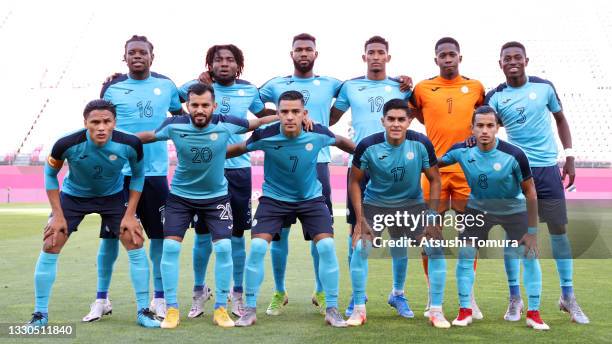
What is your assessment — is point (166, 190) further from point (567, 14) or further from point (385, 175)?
point (567, 14)

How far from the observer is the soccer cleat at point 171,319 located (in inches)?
225

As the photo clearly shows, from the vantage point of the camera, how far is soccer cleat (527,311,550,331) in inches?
224

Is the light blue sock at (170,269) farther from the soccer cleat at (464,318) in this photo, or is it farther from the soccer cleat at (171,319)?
the soccer cleat at (464,318)

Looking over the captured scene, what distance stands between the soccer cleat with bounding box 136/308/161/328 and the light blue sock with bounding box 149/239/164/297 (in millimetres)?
649

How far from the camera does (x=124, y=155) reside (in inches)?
233

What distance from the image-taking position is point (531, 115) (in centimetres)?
650

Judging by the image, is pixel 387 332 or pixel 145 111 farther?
pixel 145 111

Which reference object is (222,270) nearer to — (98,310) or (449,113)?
(98,310)

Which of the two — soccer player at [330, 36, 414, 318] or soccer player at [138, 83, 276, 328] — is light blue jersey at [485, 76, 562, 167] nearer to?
soccer player at [330, 36, 414, 318]

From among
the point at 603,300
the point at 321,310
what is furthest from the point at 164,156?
the point at 603,300

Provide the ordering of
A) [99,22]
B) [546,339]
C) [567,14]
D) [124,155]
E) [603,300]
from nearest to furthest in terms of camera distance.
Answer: [546,339]
[124,155]
[603,300]
[567,14]
[99,22]

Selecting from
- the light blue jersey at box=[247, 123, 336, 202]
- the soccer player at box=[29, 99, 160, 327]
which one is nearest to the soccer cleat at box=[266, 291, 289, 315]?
the light blue jersey at box=[247, 123, 336, 202]

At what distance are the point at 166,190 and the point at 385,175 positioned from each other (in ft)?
6.33

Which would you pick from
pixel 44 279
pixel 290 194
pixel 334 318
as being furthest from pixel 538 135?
pixel 44 279
